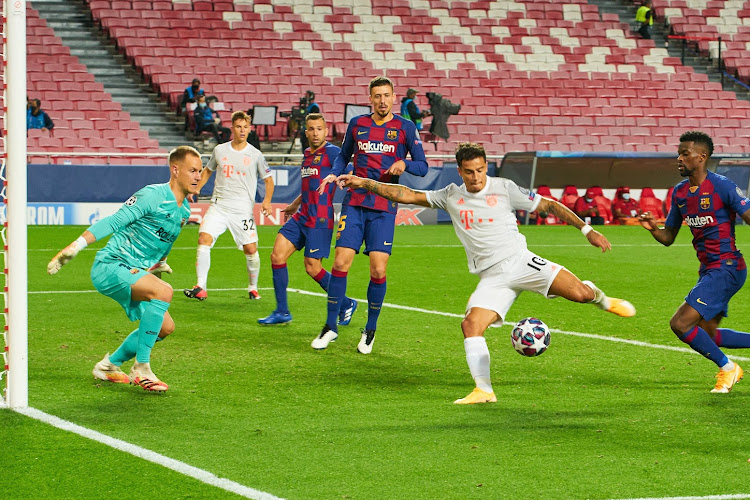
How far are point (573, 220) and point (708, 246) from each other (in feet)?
3.09

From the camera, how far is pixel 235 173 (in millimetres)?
11555

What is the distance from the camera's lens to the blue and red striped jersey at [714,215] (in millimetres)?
6629

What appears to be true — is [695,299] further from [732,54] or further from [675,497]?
[732,54]

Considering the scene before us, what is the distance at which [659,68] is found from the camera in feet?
106

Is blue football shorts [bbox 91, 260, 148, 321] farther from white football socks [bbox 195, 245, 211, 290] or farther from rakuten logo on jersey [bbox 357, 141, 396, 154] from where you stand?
white football socks [bbox 195, 245, 211, 290]

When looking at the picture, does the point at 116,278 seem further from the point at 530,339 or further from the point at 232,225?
the point at 232,225

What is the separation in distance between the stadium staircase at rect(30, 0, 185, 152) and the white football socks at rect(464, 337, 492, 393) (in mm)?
19632

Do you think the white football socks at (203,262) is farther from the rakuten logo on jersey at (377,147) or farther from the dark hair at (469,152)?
the dark hair at (469,152)

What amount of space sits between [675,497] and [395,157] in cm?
454

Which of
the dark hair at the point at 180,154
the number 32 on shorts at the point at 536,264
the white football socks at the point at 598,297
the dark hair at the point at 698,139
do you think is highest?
the dark hair at the point at 698,139

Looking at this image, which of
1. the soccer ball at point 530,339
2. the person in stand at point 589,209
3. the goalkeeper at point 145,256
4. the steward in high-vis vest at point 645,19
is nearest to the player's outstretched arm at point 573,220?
the soccer ball at point 530,339

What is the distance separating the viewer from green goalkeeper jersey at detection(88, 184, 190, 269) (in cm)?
638

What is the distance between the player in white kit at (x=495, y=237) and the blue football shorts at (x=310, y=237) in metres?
2.74

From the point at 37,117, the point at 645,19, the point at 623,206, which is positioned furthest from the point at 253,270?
the point at 645,19
